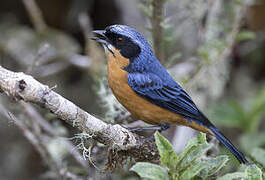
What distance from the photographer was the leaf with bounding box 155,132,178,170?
2.96m

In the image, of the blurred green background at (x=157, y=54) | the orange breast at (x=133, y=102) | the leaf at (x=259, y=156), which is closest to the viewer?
the leaf at (x=259, y=156)

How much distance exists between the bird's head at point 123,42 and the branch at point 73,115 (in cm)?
111

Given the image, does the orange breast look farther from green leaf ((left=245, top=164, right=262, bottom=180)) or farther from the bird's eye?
green leaf ((left=245, top=164, right=262, bottom=180))

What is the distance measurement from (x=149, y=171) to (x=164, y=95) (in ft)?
5.50

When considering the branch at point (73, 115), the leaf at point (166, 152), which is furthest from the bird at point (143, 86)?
the leaf at point (166, 152)

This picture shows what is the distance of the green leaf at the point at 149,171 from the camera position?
A: 2.76 meters

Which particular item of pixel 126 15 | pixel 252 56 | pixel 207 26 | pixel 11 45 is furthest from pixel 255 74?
pixel 11 45

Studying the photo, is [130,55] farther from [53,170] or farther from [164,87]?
[53,170]

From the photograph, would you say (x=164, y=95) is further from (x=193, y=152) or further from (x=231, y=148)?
(x=193, y=152)

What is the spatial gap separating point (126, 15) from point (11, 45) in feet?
7.68

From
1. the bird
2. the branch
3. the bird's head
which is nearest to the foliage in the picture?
the branch

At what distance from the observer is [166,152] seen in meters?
2.95

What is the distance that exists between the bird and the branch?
56 centimetres

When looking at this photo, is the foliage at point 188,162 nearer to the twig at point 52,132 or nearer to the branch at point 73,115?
the branch at point 73,115
